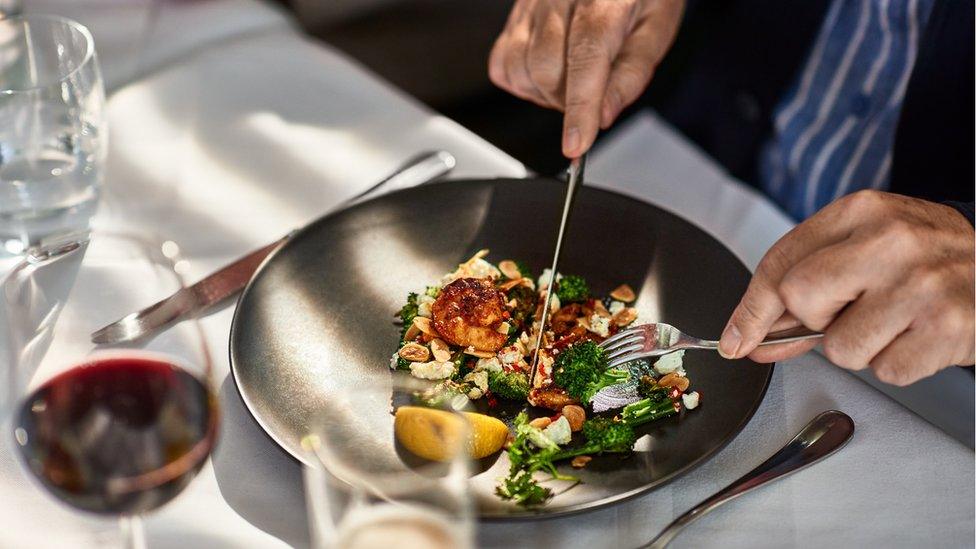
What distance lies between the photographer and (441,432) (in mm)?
926

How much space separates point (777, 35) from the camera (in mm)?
2012

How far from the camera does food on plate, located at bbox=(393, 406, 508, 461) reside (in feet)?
2.93

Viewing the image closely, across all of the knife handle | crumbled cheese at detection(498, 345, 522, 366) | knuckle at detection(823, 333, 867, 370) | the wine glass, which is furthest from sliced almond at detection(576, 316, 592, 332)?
the wine glass

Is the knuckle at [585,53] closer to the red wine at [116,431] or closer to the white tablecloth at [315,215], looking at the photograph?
the white tablecloth at [315,215]

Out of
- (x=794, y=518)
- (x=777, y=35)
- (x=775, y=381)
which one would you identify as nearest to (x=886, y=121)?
(x=777, y=35)

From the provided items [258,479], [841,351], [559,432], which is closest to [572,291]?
[559,432]

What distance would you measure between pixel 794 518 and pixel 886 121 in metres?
1.04

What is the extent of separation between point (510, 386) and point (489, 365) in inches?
1.9

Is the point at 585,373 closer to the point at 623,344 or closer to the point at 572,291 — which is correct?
the point at 623,344

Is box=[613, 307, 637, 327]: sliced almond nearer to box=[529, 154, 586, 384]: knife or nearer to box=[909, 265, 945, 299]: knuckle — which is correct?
box=[529, 154, 586, 384]: knife

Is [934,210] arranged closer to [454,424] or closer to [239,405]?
[454,424]

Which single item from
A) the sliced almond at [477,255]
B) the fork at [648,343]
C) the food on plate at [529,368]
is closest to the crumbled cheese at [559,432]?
the food on plate at [529,368]

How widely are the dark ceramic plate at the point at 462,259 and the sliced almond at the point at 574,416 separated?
5cm

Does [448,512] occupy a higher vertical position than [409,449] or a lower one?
higher
